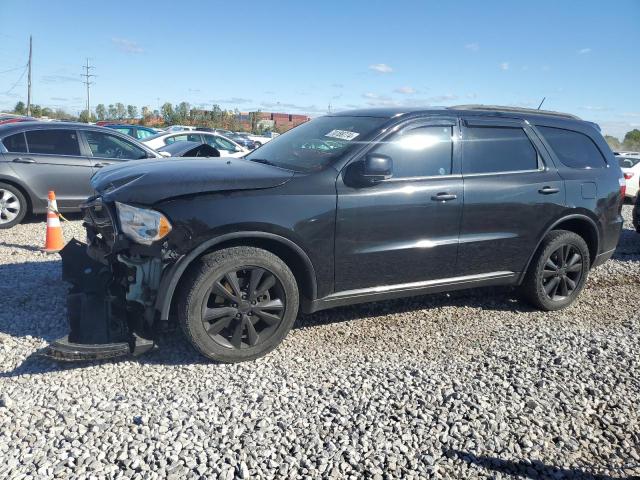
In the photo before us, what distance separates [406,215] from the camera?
158 inches

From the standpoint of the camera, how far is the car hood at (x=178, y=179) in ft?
11.2

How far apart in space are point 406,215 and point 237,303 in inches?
57.5

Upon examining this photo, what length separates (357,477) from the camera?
8.20 feet

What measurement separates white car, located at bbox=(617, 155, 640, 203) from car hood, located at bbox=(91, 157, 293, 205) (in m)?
12.7

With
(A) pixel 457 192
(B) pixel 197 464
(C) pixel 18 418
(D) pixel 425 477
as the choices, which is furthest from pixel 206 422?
(A) pixel 457 192

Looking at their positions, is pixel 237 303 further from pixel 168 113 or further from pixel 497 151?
pixel 168 113

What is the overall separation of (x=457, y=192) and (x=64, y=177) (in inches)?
244

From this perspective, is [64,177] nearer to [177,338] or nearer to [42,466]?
[177,338]

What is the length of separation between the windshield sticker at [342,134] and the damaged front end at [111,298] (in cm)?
171

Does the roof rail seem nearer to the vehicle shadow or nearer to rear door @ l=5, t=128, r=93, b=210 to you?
the vehicle shadow

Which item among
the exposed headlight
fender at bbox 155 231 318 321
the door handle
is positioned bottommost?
fender at bbox 155 231 318 321

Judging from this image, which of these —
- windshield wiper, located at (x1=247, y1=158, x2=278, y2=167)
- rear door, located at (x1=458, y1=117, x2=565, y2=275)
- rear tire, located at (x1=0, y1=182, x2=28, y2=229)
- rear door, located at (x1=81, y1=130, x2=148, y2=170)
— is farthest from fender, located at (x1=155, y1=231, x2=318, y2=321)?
rear door, located at (x1=81, y1=130, x2=148, y2=170)

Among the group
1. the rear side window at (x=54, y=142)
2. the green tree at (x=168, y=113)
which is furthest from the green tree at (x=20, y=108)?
the rear side window at (x=54, y=142)

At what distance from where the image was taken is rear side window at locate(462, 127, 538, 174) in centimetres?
443
